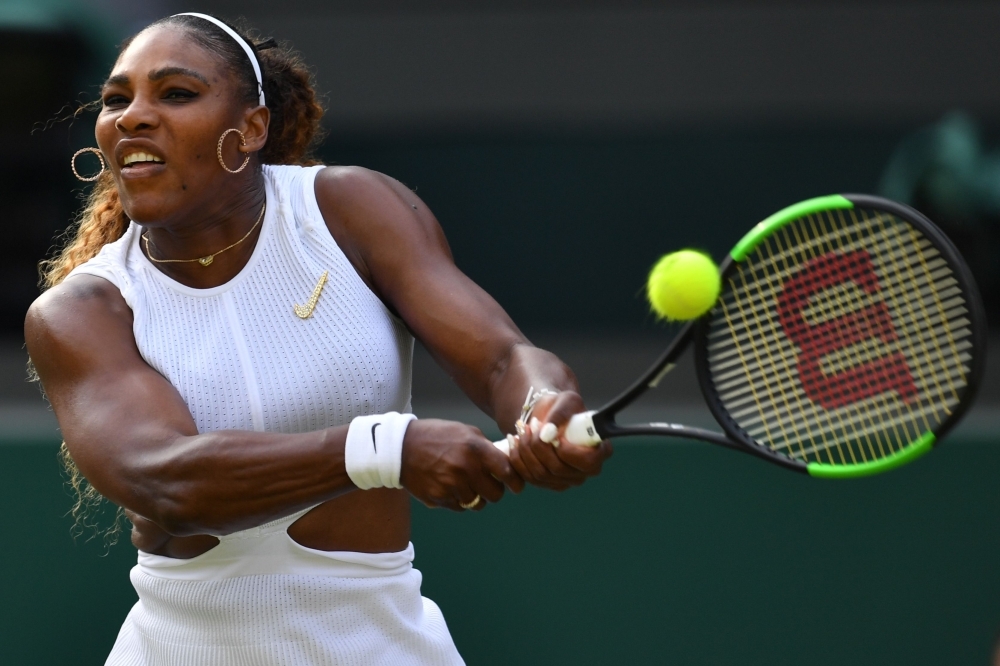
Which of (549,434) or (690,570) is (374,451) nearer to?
(549,434)

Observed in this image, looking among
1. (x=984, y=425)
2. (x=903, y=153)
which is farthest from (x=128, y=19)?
(x=984, y=425)

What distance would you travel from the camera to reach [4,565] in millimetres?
3664

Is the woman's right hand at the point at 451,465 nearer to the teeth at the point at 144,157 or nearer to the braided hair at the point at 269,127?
the teeth at the point at 144,157

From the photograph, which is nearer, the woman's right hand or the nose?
the woman's right hand

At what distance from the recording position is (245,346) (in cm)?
209

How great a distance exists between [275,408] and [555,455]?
1.54ft

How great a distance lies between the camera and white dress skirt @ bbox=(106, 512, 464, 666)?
207cm

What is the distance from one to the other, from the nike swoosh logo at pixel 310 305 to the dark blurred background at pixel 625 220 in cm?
153

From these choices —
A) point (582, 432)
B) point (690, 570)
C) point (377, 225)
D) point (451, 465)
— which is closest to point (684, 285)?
point (582, 432)

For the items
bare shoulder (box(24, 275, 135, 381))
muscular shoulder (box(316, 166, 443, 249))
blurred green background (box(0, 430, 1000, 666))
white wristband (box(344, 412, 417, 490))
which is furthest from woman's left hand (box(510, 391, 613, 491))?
blurred green background (box(0, 430, 1000, 666))

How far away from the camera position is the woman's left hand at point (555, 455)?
5.97ft

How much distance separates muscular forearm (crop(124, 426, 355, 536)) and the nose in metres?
0.50

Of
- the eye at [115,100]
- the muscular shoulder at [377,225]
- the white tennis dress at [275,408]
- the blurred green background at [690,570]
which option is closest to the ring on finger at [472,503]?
the white tennis dress at [275,408]

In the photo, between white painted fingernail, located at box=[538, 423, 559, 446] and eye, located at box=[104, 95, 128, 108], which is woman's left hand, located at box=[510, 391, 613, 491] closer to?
white painted fingernail, located at box=[538, 423, 559, 446]
